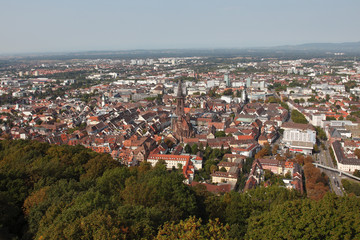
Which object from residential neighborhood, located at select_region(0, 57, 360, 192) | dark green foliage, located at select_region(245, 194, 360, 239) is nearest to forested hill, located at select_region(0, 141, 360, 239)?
dark green foliage, located at select_region(245, 194, 360, 239)

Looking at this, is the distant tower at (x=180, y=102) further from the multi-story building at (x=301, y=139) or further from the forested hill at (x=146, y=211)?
the forested hill at (x=146, y=211)

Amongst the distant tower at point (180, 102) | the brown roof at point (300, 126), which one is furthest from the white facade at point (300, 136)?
the distant tower at point (180, 102)

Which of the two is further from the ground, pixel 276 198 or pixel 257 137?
pixel 276 198

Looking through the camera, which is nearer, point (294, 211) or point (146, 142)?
point (294, 211)

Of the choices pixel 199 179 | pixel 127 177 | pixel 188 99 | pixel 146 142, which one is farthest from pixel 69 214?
pixel 188 99

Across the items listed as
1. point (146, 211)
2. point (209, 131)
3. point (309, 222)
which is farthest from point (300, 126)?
point (146, 211)

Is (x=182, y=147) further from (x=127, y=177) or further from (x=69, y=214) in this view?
(x=69, y=214)

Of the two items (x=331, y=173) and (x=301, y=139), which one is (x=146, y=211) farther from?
(x=301, y=139)
